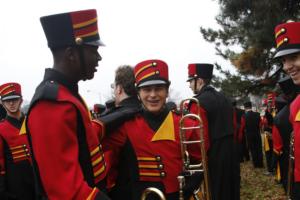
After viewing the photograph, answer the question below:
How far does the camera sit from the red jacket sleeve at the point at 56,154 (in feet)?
7.26

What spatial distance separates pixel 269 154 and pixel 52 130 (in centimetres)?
1005

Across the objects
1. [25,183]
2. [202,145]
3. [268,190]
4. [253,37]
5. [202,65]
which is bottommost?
[268,190]

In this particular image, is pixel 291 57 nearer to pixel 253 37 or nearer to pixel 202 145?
pixel 202 145

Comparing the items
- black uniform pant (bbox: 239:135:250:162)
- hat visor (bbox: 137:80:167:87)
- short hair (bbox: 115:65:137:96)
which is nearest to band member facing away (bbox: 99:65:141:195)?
short hair (bbox: 115:65:137:96)

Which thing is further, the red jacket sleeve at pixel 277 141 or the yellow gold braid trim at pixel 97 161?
the red jacket sleeve at pixel 277 141

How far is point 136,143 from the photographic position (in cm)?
370

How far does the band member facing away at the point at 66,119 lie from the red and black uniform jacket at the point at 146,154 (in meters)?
0.91

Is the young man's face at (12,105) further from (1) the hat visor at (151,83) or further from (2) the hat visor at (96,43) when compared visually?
(2) the hat visor at (96,43)

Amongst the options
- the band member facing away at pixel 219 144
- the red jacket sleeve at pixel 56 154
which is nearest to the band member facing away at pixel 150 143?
the red jacket sleeve at pixel 56 154

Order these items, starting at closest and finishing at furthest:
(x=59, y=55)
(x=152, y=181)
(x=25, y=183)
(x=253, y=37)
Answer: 1. (x=59, y=55)
2. (x=152, y=181)
3. (x=25, y=183)
4. (x=253, y=37)

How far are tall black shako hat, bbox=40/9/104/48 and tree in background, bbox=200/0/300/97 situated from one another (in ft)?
37.9

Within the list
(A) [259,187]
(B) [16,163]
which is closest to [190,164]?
(B) [16,163]

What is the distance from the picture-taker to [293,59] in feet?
10.8

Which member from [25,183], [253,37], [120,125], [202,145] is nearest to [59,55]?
[120,125]
